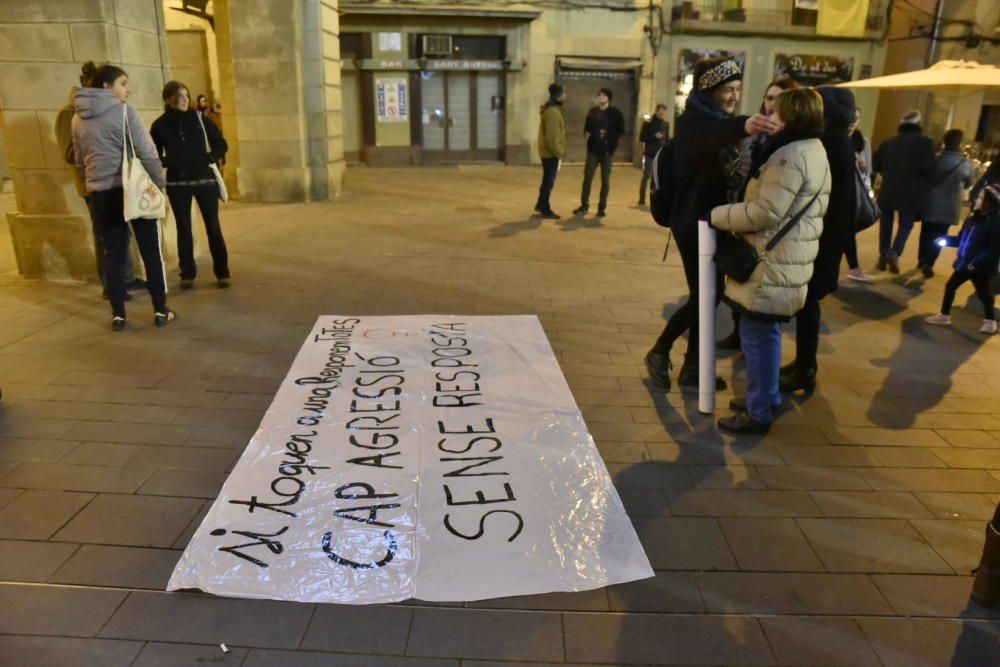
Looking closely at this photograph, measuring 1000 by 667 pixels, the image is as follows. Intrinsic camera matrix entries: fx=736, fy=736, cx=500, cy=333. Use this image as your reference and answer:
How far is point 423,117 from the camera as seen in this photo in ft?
68.8

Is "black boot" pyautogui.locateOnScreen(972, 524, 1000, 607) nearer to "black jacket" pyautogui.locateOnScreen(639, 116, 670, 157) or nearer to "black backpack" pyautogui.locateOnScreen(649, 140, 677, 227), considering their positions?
"black backpack" pyautogui.locateOnScreen(649, 140, 677, 227)

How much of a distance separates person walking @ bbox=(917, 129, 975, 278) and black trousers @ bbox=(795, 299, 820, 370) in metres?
4.24

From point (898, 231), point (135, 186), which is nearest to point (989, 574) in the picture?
point (135, 186)

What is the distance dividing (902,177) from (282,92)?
30.6 ft

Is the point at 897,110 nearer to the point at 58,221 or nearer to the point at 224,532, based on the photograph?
the point at 58,221

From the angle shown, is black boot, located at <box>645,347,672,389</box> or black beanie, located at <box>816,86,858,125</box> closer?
black beanie, located at <box>816,86,858,125</box>

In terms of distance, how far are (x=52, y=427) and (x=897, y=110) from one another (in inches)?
997

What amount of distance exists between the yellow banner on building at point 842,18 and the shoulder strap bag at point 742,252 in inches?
873

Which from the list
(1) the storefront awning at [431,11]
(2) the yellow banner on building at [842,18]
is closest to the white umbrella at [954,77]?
(1) the storefront awning at [431,11]

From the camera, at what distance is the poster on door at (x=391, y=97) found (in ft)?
67.6

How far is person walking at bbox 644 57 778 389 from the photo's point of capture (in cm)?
384

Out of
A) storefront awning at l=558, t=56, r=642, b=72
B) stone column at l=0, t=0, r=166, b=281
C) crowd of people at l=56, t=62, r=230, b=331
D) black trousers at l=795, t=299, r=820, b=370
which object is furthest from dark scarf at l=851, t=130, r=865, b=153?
storefront awning at l=558, t=56, r=642, b=72

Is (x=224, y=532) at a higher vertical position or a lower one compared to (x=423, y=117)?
lower

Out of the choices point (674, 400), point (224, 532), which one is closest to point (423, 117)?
point (674, 400)
